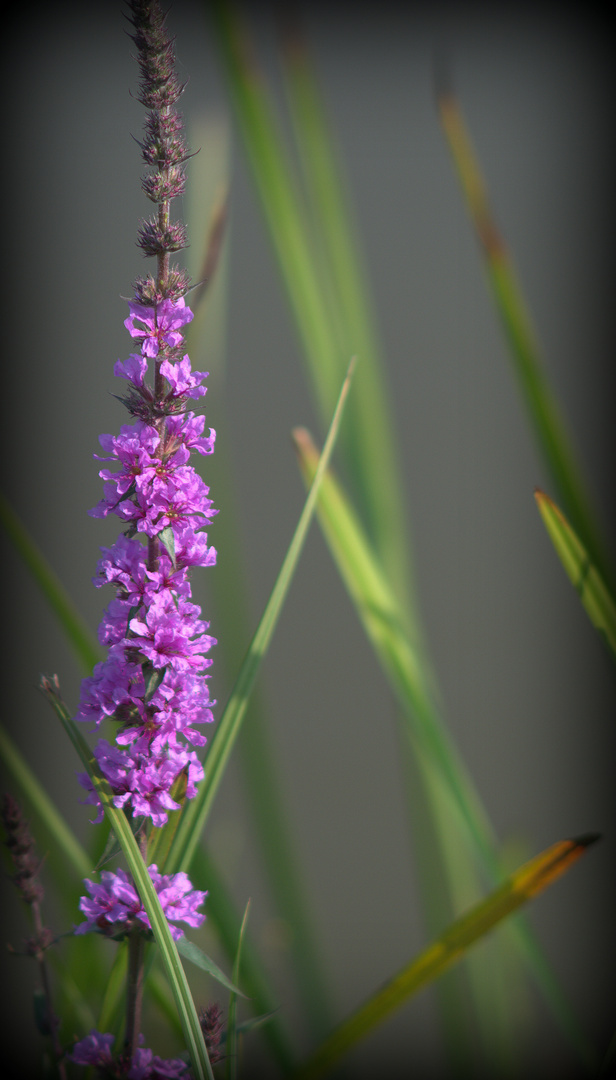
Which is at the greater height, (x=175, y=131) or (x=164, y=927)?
(x=175, y=131)

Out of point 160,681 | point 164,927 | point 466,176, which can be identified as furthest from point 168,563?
point 466,176

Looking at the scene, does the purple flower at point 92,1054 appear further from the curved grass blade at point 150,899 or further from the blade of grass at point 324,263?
the blade of grass at point 324,263

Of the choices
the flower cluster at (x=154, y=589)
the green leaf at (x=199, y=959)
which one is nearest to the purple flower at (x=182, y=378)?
the flower cluster at (x=154, y=589)

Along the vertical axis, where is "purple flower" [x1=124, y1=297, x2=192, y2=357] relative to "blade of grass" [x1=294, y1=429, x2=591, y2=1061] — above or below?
above

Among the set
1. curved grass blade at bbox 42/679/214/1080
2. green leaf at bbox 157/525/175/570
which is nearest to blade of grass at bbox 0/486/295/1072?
curved grass blade at bbox 42/679/214/1080

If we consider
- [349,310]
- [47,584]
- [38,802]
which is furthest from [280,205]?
[38,802]

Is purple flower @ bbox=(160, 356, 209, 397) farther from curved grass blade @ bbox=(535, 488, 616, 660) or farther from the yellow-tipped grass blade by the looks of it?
the yellow-tipped grass blade

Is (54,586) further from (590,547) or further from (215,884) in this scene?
(590,547)
